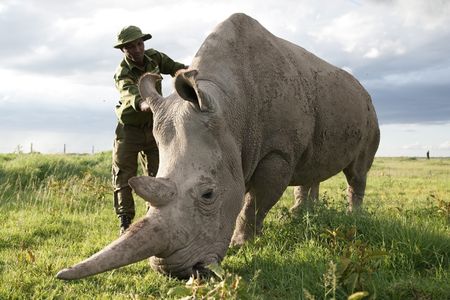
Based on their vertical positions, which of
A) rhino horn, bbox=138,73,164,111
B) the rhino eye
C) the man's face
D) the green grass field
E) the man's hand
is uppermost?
the man's face

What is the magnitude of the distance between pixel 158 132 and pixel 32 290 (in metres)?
1.58

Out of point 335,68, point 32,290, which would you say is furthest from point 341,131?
point 32,290

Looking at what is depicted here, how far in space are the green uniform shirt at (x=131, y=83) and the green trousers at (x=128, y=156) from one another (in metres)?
0.18

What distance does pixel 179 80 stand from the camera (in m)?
4.28

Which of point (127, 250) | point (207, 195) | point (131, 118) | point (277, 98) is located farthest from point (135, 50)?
point (127, 250)

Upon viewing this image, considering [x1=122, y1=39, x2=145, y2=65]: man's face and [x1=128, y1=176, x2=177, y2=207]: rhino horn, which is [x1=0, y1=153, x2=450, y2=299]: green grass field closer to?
[x1=128, y1=176, x2=177, y2=207]: rhino horn

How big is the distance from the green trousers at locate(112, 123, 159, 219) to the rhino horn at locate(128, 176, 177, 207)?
2495 millimetres

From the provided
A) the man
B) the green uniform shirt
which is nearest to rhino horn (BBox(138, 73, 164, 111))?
the man

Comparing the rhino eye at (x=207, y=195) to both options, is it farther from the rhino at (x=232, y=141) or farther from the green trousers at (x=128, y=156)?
the green trousers at (x=128, y=156)

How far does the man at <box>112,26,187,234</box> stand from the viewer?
5.87 metres

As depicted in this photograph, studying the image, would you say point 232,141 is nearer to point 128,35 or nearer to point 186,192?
point 186,192

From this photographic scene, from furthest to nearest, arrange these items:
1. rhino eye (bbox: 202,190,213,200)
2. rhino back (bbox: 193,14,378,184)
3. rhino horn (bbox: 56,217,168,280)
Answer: rhino back (bbox: 193,14,378,184), rhino eye (bbox: 202,190,213,200), rhino horn (bbox: 56,217,168,280)

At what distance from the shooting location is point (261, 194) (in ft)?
17.7

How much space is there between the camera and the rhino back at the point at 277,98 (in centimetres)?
511
